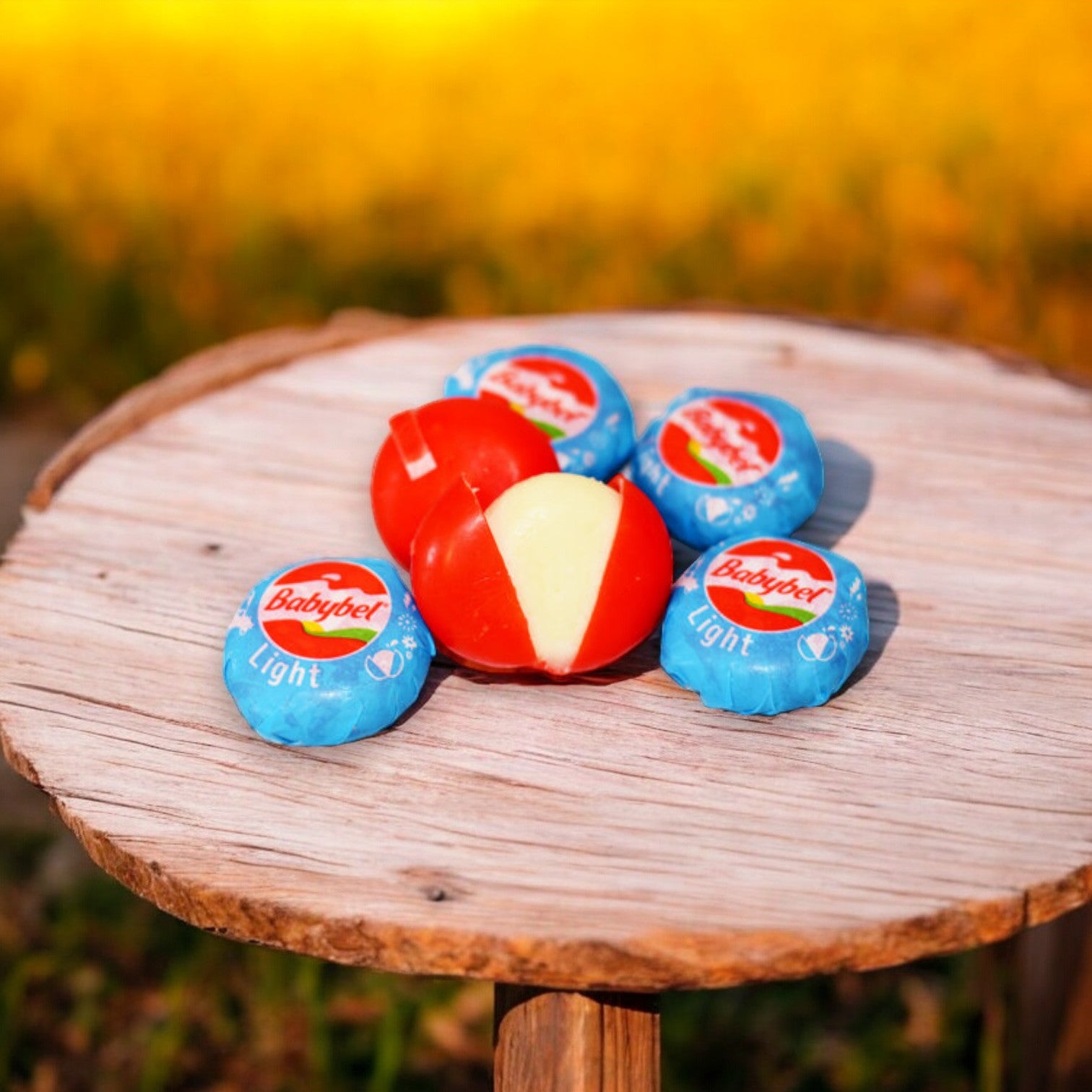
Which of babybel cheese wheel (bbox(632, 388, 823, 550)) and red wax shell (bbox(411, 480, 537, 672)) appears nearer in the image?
red wax shell (bbox(411, 480, 537, 672))

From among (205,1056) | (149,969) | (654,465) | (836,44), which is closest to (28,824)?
(149,969)

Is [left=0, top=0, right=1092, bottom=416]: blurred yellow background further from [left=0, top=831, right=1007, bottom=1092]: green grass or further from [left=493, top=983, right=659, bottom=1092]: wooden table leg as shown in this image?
[left=493, top=983, right=659, bottom=1092]: wooden table leg

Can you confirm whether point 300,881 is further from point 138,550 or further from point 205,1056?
point 205,1056

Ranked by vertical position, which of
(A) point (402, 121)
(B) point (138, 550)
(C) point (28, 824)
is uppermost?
(B) point (138, 550)

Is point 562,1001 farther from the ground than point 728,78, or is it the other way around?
point 562,1001

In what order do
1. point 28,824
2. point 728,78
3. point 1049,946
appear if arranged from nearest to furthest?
point 1049,946
point 28,824
point 728,78

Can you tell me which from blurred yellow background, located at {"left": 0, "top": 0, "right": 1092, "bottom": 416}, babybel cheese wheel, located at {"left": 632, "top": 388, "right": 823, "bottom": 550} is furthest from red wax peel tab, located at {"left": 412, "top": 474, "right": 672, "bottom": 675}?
blurred yellow background, located at {"left": 0, "top": 0, "right": 1092, "bottom": 416}

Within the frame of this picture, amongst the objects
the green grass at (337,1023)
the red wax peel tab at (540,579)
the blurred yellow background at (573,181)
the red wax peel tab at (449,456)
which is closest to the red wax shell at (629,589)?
the red wax peel tab at (540,579)

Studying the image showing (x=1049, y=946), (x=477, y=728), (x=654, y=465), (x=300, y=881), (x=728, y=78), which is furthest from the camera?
(x=728, y=78)
